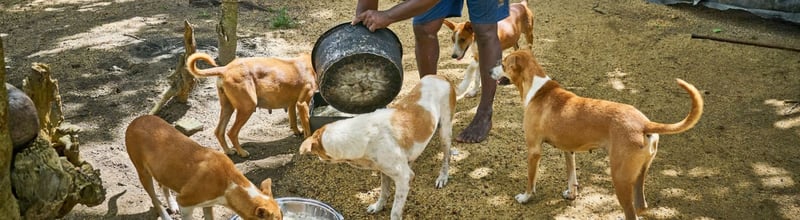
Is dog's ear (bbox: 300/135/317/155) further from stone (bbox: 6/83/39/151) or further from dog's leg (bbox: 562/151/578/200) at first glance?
dog's leg (bbox: 562/151/578/200)

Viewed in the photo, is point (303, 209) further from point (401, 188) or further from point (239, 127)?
point (239, 127)

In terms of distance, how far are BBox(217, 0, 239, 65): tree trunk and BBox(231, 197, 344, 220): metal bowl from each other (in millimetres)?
2891

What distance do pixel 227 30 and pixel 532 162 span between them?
11.8 feet

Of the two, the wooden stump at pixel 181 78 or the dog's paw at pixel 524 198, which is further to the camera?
the wooden stump at pixel 181 78

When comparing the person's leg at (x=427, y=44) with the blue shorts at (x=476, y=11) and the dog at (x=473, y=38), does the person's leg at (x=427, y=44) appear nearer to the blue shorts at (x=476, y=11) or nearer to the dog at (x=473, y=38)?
the blue shorts at (x=476, y=11)

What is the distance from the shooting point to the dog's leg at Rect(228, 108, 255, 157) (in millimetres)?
5242

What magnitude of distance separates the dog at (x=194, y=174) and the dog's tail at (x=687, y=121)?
2150mm

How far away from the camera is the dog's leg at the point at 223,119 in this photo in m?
5.35

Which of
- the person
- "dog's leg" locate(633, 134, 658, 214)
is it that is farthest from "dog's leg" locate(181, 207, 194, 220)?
"dog's leg" locate(633, 134, 658, 214)

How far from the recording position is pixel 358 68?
15.1 feet

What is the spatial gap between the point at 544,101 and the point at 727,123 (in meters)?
2.27

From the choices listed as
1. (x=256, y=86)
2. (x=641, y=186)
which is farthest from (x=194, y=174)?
(x=641, y=186)

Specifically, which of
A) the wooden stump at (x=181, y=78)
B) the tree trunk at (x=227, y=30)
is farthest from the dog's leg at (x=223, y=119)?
the tree trunk at (x=227, y=30)

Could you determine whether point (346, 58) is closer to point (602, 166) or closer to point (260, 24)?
point (602, 166)
